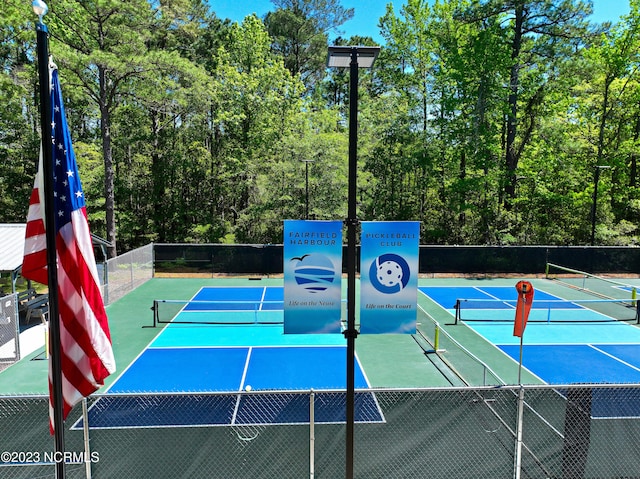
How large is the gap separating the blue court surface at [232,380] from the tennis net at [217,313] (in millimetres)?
190

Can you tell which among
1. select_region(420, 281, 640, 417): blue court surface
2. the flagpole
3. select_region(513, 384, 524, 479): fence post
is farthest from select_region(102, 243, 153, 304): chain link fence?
select_region(513, 384, 524, 479): fence post

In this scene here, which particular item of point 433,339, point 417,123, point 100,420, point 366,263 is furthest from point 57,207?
point 417,123

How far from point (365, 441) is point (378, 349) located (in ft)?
25.8

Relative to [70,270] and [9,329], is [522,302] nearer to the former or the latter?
[70,270]

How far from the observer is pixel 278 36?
47.9m

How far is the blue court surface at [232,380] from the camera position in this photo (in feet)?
30.9

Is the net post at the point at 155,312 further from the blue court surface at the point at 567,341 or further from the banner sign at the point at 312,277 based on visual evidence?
the banner sign at the point at 312,277

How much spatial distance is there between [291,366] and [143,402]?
458 cm

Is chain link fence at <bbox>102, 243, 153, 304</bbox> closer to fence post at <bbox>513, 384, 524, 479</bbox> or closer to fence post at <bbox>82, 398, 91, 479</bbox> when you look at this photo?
fence post at <bbox>82, 398, 91, 479</bbox>

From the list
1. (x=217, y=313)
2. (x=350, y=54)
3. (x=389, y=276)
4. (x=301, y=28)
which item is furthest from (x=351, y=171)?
(x=301, y=28)

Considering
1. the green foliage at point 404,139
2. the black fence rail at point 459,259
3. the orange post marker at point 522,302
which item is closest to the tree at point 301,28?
the green foliage at point 404,139

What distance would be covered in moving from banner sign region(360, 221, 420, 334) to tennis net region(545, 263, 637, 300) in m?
19.7

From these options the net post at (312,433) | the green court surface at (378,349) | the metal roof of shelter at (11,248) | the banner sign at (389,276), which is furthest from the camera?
the metal roof of shelter at (11,248)

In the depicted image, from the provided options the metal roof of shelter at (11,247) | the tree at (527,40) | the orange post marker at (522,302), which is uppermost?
the tree at (527,40)
